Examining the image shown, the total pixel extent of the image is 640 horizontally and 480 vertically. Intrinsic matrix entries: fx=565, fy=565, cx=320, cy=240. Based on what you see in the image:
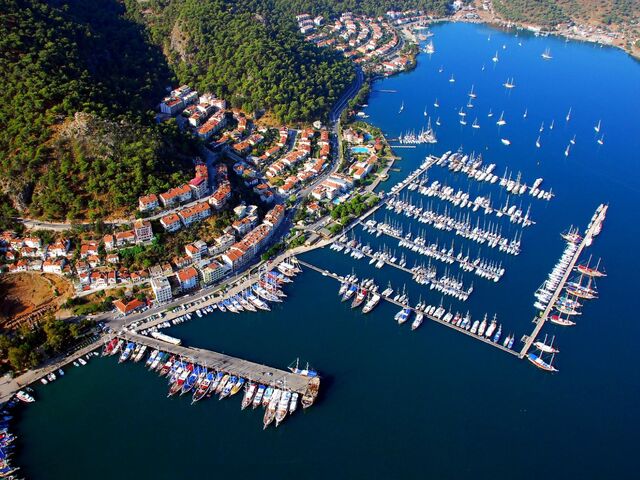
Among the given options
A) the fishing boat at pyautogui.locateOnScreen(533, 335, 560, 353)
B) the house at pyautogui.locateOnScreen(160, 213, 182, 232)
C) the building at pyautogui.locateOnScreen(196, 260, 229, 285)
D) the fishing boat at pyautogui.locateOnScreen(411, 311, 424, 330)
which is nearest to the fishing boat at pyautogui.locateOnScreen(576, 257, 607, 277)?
the fishing boat at pyautogui.locateOnScreen(533, 335, 560, 353)

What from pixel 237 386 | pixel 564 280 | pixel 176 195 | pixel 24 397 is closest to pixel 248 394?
pixel 237 386

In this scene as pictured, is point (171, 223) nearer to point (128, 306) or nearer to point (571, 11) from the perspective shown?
point (128, 306)

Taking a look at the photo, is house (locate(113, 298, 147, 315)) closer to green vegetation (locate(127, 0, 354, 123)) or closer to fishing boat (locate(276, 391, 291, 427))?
fishing boat (locate(276, 391, 291, 427))

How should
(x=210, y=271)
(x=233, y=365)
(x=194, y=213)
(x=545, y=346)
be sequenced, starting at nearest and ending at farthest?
(x=233, y=365)
(x=545, y=346)
(x=210, y=271)
(x=194, y=213)

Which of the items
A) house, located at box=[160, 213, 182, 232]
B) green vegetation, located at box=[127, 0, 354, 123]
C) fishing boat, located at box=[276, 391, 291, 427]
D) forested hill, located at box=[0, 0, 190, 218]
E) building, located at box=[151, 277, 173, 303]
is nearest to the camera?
fishing boat, located at box=[276, 391, 291, 427]

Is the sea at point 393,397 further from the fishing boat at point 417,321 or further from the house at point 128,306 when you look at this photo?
the house at point 128,306

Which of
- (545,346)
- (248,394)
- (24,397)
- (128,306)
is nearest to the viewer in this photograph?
(24,397)

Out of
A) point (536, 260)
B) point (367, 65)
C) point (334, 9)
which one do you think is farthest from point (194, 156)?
point (334, 9)
